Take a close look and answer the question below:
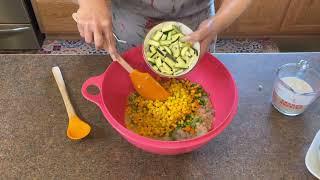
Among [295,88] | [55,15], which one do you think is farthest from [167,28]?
[55,15]

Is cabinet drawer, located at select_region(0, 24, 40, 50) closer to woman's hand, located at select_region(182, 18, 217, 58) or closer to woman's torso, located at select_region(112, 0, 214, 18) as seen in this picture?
woman's torso, located at select_region(112, 0, 214, 18)

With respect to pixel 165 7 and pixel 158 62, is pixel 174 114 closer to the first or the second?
pixel 158 62

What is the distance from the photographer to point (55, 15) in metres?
1.86

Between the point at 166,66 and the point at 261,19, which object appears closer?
the point at 166,66

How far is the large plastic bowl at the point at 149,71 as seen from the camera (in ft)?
2.13

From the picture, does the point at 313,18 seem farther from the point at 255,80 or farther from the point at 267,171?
the point at 267,171

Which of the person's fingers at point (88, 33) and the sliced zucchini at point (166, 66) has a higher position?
the person's fingers at point (88, 33)

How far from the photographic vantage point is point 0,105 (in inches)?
32.0

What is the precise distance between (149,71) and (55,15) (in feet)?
3.99

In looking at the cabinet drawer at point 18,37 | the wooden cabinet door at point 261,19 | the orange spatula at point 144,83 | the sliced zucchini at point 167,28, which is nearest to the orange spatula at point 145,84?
the orange spatula at point 144,83

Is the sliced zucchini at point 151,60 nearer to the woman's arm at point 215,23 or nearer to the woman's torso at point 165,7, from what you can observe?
the woman's arm at point 215,23

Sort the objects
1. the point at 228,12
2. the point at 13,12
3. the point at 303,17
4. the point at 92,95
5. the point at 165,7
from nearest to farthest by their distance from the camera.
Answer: the point at 92,95, the point at 228,12, the point at 165,7, the point at 13,12, the point at 303,17

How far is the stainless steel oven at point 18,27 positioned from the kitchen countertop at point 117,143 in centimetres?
103

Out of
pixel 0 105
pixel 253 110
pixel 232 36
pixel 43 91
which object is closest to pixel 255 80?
pixel 253 110
